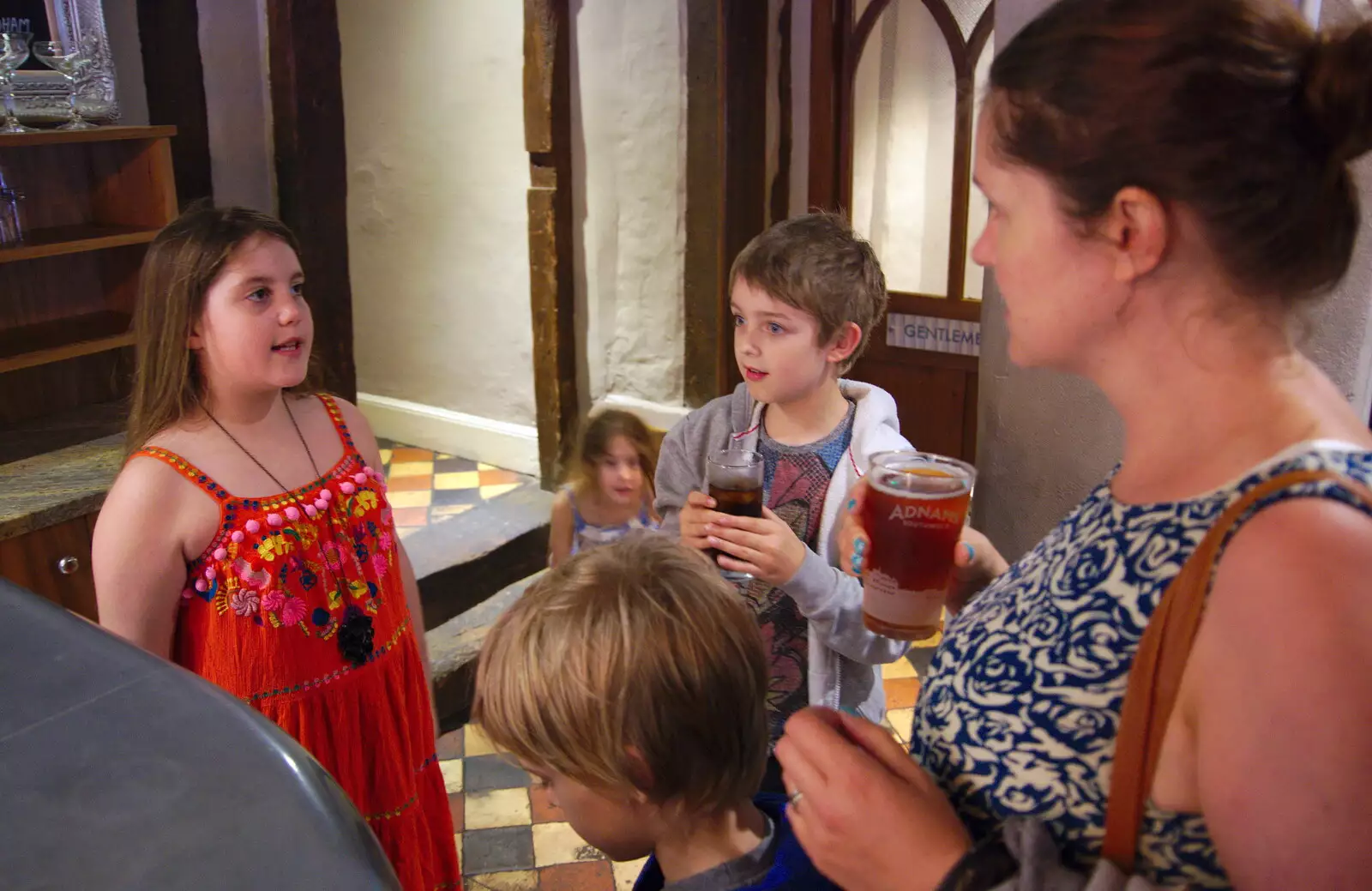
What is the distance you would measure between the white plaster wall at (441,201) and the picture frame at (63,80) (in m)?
1.89

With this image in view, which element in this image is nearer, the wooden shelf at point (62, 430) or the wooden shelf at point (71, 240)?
the wooden shelf at point (71, 240)

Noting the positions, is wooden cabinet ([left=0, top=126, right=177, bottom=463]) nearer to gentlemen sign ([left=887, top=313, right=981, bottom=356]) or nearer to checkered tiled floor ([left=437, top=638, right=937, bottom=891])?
checkered tiled floor ([left=437, top=638, right=937, bottom=891])

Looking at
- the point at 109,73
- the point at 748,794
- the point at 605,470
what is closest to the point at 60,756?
the point at 748,794

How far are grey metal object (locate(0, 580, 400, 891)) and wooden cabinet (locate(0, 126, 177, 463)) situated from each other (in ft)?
9.42

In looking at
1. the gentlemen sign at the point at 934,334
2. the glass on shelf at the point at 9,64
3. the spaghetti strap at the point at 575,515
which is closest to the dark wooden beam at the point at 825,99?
the gentlemen sign at the point at 934,334

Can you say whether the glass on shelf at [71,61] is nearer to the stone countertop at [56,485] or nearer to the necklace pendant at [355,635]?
the stone countertop at [56,485]

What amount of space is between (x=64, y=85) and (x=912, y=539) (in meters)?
2.88

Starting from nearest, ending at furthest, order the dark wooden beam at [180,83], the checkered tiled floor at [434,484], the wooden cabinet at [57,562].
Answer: the wooden cabinet at [57,562], the dark wooden beam at [180,83], the checkered tiled floor at [434,484]

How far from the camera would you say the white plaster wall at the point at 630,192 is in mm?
4125

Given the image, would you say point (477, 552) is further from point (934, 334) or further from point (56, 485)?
point (934, 334)

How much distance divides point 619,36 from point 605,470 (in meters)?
2.23

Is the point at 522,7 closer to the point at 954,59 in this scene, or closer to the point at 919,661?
the point at 954,59

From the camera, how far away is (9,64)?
9.24 ft

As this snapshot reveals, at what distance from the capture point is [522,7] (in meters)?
4.46
